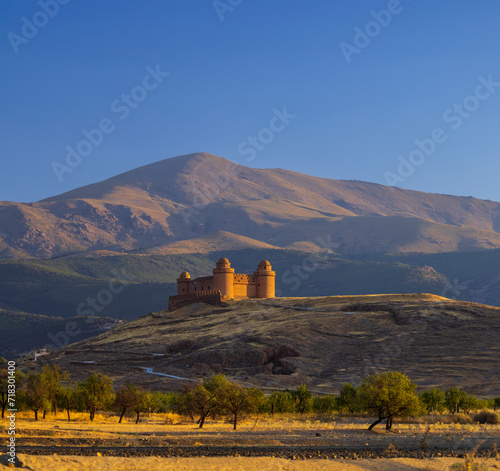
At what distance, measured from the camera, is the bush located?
36594 millimetres

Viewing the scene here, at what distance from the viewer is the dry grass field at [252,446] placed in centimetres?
2133

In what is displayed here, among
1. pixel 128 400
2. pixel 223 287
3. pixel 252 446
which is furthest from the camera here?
pixel 223 287

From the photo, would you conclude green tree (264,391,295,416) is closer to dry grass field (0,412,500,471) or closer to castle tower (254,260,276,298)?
dry grass field (0,412,500,471)

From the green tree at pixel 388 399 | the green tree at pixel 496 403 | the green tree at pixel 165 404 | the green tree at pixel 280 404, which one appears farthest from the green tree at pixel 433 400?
the green tree at pixel 165 404

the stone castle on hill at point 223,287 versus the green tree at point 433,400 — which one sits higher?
the stone castle on hill at point 223,287

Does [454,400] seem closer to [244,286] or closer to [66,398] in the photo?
[66,398]

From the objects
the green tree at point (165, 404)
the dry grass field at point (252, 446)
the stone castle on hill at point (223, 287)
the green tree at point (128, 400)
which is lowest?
the green tree at point (165, 404)

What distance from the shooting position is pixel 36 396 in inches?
1449

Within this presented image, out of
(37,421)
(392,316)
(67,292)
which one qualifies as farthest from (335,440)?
(67,292)

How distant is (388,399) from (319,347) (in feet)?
114

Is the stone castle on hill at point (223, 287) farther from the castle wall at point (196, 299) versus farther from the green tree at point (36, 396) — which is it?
the green tree at point (36, 396)

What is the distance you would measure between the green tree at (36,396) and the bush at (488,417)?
22483 mm

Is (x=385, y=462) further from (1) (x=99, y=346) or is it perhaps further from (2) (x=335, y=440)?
(1) (x=99, y=346)

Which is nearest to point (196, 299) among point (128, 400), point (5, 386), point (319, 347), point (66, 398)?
point (319, 347)
